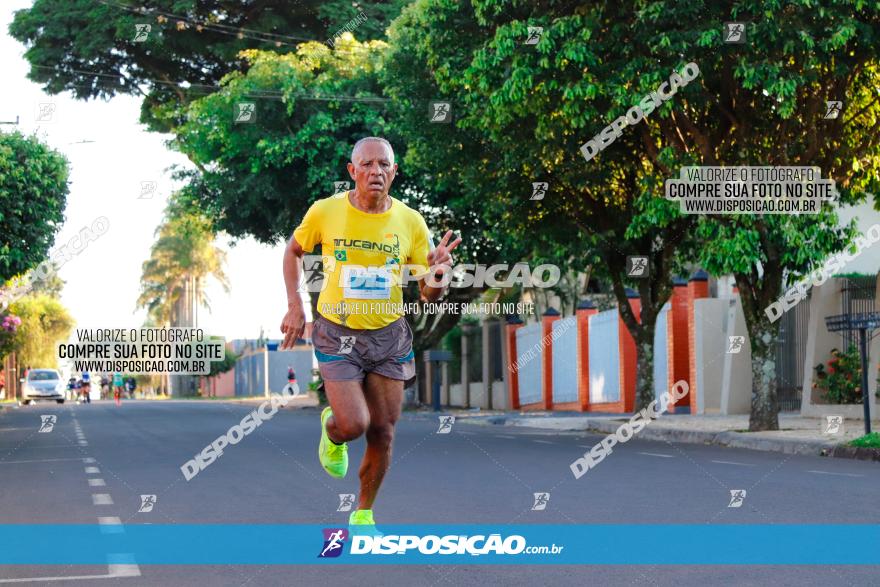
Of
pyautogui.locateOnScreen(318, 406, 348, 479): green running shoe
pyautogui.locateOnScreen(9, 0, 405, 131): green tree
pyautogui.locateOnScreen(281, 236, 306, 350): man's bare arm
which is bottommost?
pyautogui.locateOnScreen(318, 406, 348, 479): green running shoe

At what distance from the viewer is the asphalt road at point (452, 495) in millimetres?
6820

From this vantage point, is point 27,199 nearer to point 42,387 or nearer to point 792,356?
point 792,356

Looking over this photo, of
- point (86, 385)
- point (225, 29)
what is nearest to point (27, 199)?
point (225, 29)

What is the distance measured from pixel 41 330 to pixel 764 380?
223 ft

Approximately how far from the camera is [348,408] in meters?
6.85

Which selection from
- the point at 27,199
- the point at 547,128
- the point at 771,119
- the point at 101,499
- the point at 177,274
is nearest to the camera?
the point at 101,499

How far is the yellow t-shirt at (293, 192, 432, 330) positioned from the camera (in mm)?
6887

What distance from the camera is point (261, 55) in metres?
Result: 32.7

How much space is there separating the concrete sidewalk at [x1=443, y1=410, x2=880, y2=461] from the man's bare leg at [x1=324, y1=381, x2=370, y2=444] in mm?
10016

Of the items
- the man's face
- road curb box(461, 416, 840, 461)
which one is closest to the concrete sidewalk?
road curb box(461, 416, 840, 461)

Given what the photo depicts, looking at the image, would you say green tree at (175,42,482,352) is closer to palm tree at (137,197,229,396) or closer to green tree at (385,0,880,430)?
green tree at (385,0,880,430)

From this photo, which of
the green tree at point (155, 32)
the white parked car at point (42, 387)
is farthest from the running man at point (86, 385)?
the green tree at point (155, 32)

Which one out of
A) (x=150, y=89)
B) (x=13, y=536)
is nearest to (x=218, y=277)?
(x=150, y=89)

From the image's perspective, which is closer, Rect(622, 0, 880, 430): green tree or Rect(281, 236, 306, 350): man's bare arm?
Rect(281, 236, 306, 350): man's bare arm
